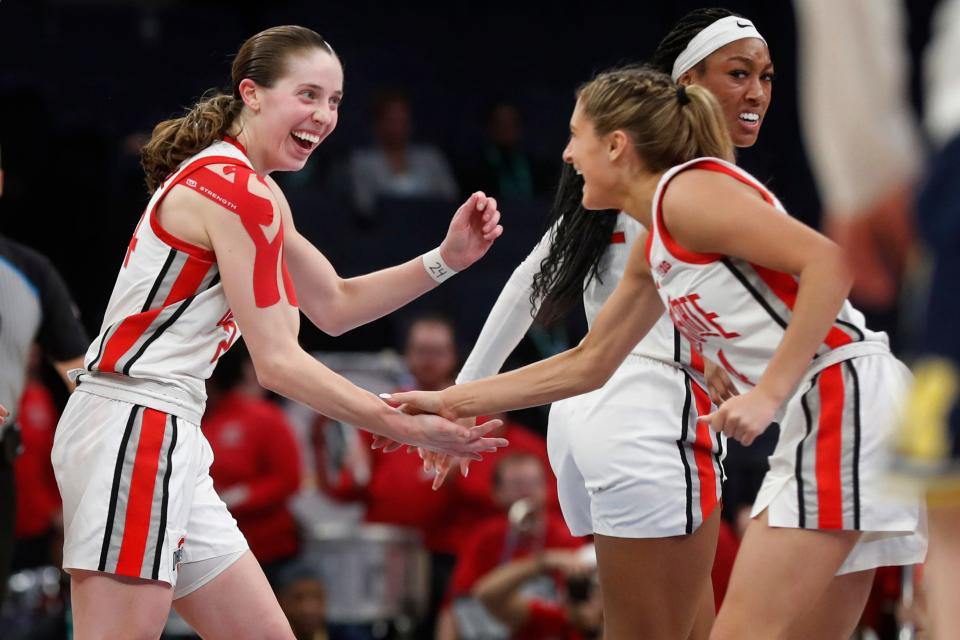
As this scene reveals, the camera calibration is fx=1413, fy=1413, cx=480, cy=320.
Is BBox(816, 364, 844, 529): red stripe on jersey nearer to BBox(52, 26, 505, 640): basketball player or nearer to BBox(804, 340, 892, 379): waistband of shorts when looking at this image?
BBox(804, 340, 892, 379): waistband of shorts

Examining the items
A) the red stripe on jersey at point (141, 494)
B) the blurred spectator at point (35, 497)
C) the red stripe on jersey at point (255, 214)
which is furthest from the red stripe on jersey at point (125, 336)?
the blurred spectator at point (35, 497)

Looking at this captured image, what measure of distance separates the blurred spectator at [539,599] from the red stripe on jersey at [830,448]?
111 inches

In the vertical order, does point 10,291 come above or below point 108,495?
above

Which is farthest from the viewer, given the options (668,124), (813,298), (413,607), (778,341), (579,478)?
(413,607)

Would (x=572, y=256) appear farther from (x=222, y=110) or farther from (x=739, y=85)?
(x=222, y=110)

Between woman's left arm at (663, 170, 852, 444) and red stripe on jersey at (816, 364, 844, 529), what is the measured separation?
22 centimetres

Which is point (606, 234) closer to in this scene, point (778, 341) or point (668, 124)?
point (668, 124)

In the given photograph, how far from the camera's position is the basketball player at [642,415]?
11.6 feet

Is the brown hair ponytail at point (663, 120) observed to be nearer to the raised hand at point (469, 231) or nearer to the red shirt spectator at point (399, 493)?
the raised hand at point (469, 231)

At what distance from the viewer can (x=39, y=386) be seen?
7.39 metres

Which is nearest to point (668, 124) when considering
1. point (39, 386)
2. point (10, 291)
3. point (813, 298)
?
point (813, 298)

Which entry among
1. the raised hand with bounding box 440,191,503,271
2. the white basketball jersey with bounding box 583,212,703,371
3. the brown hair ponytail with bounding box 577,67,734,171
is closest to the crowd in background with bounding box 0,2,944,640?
the white basketball jersey with bounding box 583,212,703,371

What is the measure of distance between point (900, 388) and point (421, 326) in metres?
3.94

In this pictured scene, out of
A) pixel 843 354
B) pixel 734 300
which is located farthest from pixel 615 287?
pixel 843 354
